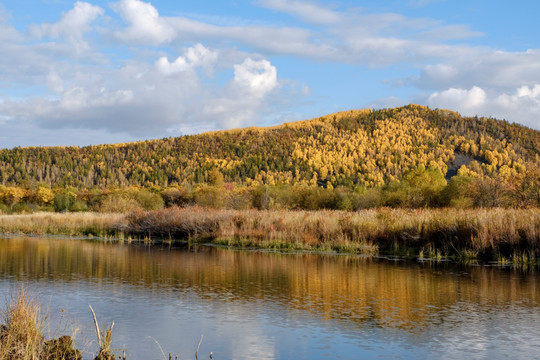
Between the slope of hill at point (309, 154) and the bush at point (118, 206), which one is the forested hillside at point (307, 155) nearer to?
the slope of hill at point (309, 154)

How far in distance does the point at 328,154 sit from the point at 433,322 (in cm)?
12450

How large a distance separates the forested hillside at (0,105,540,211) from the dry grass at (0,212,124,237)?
2791 inches

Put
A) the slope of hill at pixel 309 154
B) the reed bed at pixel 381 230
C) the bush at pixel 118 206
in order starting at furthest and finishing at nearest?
the slope of hill at pixel 309 154 → the bush at pixel 118 206 → the reed bed at pixel 381 230

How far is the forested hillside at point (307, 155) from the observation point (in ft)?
401

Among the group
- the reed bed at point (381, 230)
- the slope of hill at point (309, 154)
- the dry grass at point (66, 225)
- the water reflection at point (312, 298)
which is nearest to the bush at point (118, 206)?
the dry grass at point (66, 225)

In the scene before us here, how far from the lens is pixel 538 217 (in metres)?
22.5

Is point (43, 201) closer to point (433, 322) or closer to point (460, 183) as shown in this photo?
point (460, 183)

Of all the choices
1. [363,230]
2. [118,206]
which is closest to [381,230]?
[363,230]

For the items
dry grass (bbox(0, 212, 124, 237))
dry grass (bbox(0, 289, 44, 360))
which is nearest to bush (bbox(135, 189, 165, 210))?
dry grass (bbox(0, 212, 124, 237))

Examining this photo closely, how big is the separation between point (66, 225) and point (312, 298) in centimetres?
2908

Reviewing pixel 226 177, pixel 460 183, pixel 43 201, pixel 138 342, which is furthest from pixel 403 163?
pixel 138 342

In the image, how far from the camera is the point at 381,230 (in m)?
26.7

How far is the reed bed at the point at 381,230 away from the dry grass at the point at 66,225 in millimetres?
5085

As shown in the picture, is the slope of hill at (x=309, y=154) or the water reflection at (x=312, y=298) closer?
the water reflection at (x=312, y=298)
